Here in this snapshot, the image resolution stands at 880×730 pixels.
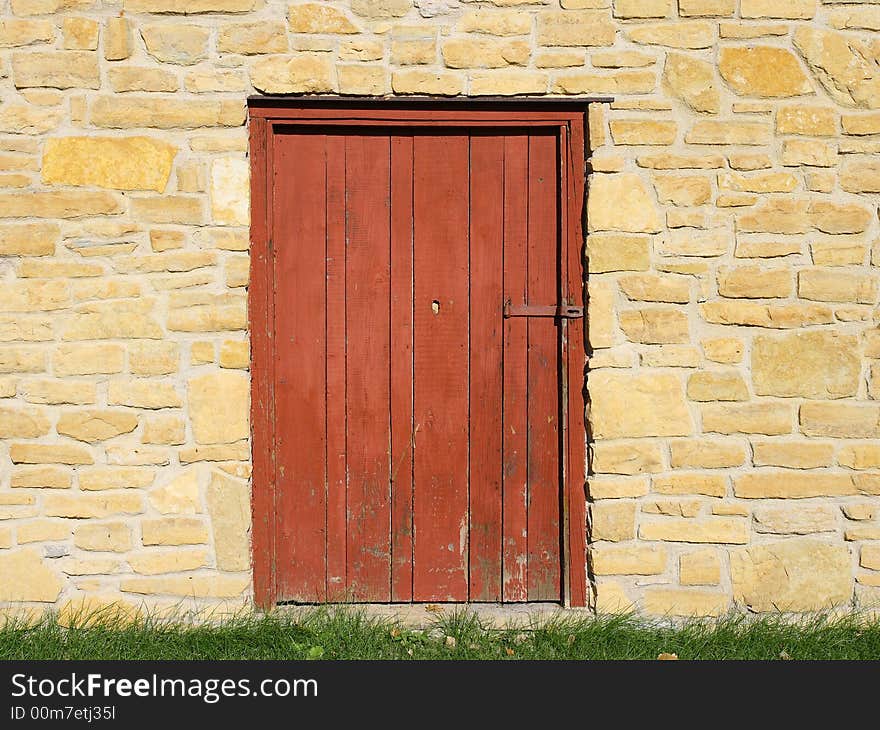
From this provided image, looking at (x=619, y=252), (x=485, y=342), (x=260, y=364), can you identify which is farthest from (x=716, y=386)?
(x=260, y=364)

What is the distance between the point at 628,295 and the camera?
409 centimetres

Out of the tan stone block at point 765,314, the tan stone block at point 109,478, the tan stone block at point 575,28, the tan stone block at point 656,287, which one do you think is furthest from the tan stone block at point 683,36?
the tan stone block at point 109,478

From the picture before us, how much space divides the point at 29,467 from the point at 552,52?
2727mm

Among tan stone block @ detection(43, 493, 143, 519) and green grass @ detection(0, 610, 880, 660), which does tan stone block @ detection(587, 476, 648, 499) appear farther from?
tan stone block @ detection(43, 493, 143, 519)

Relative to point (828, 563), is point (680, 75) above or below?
above

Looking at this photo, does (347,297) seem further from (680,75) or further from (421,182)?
(680,75)

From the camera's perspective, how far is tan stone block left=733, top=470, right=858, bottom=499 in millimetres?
4090

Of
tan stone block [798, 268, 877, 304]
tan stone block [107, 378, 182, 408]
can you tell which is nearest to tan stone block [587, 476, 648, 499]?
tan stone block [798, 268, 877, 304]

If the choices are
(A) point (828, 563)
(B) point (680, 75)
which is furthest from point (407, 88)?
(A) point (828, 563)

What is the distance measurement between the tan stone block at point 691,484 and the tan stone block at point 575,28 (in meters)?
1.81

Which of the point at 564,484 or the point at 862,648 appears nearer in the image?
the point at 862,648

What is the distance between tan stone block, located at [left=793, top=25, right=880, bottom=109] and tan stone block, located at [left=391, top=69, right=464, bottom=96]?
142cm

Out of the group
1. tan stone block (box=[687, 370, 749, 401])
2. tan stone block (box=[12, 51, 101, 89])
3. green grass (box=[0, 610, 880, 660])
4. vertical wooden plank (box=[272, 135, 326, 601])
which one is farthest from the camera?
vertical wooden plank (box=[272, 135, 326, 601])

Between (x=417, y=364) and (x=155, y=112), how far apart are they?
58.7 inches
